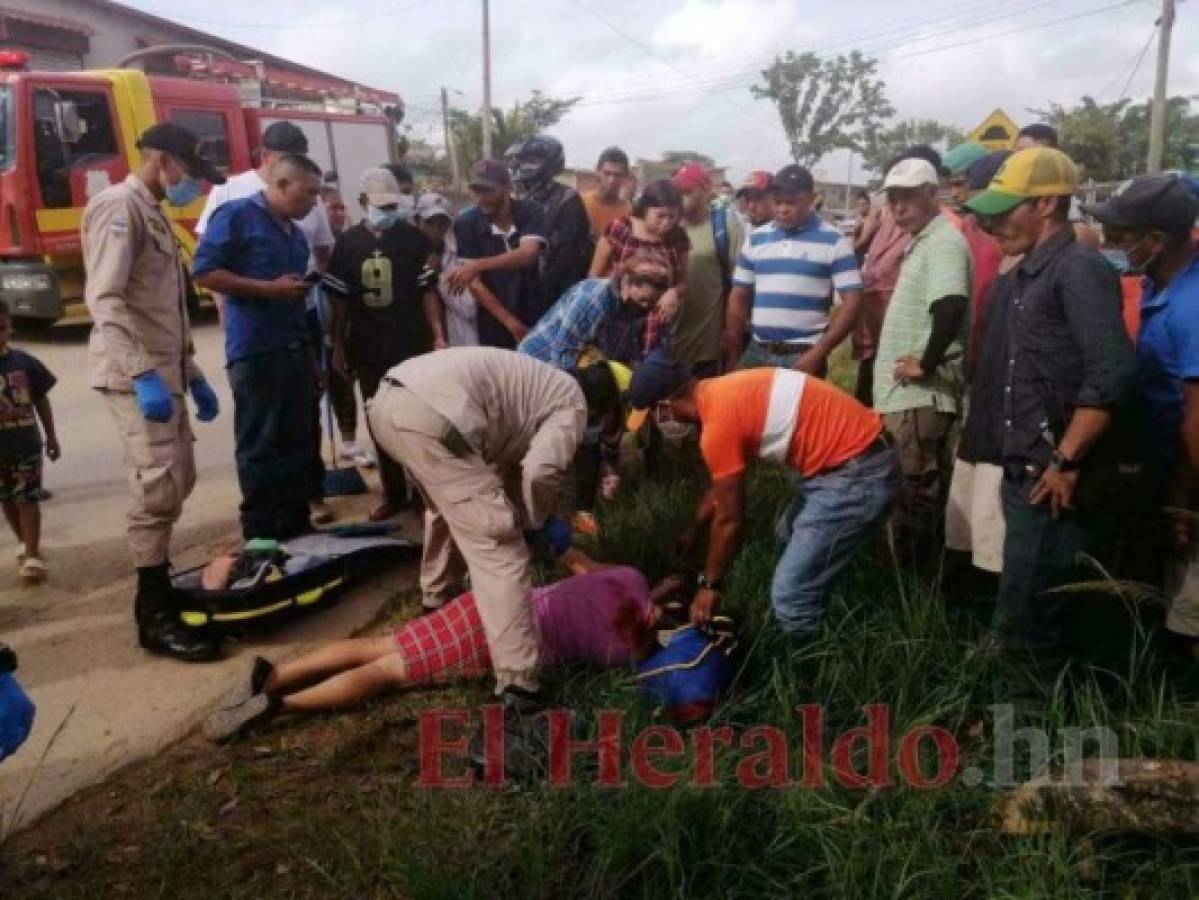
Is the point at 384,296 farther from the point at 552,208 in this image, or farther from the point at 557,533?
the point at 557,533

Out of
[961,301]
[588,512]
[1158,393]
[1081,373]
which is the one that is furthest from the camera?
[588,512]

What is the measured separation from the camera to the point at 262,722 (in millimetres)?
2879

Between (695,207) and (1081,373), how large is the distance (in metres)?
2.89

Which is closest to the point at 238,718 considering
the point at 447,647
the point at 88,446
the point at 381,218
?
the point at 447,647

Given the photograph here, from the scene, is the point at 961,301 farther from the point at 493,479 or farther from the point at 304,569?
the point at 304,569

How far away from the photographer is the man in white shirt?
404cm

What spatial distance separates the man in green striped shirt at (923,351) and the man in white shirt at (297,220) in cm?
248

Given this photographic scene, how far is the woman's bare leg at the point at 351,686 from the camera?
9.62 ft

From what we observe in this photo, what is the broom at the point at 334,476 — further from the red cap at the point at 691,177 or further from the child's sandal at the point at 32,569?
the red cap at the point at 691,177

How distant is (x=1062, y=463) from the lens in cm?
246

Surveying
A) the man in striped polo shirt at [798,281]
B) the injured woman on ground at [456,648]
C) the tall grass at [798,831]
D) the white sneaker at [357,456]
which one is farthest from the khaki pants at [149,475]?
the man in striped polo shirt at [798,281]

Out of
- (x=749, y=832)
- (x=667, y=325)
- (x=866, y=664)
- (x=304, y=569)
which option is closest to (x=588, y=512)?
(x=667, y=325)

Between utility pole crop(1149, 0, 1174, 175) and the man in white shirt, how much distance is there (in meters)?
15.1

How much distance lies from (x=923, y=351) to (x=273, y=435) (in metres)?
2.65
